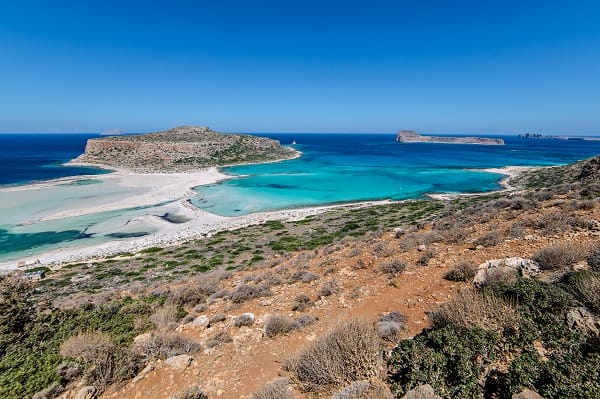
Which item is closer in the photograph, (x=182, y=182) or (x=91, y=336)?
(x=91, y=336)

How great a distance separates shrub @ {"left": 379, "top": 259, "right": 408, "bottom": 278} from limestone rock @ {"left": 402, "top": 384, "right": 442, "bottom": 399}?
5.72m

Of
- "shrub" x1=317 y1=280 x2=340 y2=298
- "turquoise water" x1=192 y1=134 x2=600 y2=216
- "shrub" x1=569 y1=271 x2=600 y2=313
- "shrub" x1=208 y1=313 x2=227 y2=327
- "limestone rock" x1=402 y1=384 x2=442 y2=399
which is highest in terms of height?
"shrub" x1=569 y1=271 x2=600 y2=313

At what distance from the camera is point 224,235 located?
2600 centimetres

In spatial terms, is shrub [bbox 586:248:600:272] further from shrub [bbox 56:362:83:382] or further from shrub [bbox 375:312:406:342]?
shrub [bbox 56:362:83:382]

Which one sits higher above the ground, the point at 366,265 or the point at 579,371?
the point at 579,371

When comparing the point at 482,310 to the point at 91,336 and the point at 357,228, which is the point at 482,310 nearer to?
the point at 91,336

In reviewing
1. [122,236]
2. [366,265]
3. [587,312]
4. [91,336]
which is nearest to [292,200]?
[122,236]

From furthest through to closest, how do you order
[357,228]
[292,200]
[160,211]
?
1. [292,200]
2. [160,211]
3. [357,228]

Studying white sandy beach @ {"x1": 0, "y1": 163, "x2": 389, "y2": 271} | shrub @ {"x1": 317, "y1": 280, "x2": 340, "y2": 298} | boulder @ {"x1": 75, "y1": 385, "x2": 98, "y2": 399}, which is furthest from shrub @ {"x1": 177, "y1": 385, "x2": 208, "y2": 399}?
white sandy beach @ {"x1": 0, "y1": 163, "x2": 389, "y2": 271}

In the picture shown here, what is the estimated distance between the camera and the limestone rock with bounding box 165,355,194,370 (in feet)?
19.2

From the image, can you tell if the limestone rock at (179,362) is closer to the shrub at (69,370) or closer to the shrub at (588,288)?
the shrub at (69,370)

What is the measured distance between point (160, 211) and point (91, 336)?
31036mm

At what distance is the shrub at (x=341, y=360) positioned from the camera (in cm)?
436

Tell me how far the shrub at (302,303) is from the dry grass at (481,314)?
3.86 meters
